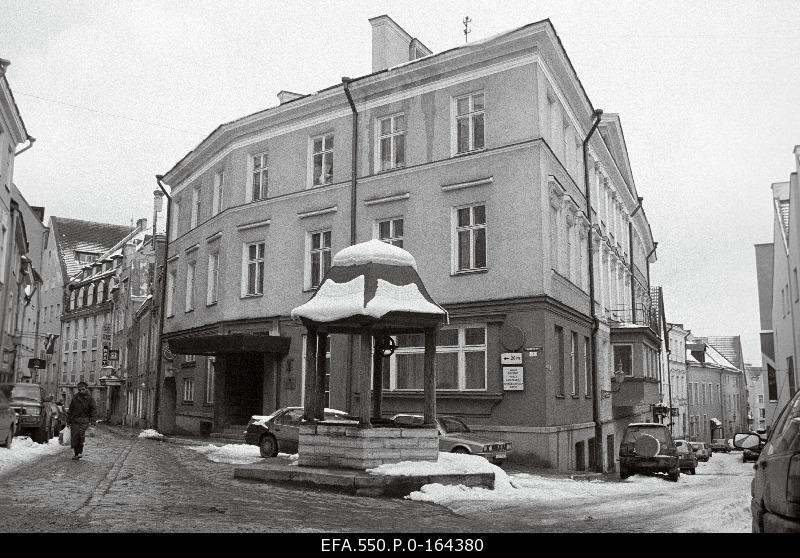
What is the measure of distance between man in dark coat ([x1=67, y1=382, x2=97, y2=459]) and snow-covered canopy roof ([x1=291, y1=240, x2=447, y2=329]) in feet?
24.8

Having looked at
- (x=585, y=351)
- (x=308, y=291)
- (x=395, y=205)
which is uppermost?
(x=395, y=205)

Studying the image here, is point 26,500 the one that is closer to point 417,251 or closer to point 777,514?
point 777,514

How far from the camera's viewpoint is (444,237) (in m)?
22.6

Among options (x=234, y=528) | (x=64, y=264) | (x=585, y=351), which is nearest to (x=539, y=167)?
(x=585, y=351)

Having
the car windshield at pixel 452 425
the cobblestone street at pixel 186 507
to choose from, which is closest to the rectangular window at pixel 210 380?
the car windshield at pixel 452 425

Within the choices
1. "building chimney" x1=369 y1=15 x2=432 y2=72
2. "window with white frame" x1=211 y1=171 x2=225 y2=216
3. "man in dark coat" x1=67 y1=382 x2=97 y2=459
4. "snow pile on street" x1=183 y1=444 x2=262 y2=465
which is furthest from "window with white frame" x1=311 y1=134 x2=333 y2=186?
"man in dark coat" x1=67 y1=382 x2=97 y2=459

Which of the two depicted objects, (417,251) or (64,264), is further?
(64,264)

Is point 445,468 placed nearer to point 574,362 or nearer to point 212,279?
point 574,362

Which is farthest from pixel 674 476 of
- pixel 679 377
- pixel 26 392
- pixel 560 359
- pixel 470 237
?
pixel 679 377

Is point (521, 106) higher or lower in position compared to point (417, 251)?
higher

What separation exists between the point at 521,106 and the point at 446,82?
A: 2.82 meters

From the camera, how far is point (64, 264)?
71.9 metres

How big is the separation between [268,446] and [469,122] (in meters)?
11.2
